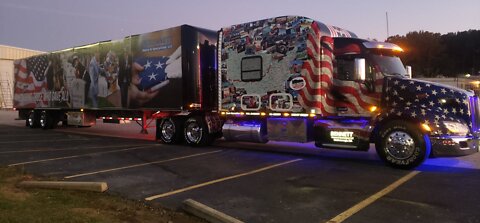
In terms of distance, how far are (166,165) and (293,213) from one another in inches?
188

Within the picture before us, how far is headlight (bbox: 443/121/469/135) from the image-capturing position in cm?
870

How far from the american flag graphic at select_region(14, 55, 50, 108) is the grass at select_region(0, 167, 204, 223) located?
15179 millimetres

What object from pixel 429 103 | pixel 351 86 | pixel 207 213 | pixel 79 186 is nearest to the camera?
pixel 207 213

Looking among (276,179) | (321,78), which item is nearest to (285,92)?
(321,78)

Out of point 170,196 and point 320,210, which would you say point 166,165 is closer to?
point 170,196

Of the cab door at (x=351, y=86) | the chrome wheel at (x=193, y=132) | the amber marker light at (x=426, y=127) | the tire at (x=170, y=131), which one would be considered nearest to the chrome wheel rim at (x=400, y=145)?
the amber marker light at (x=426, y=127)

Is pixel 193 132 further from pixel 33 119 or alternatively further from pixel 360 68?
pixel 33 119

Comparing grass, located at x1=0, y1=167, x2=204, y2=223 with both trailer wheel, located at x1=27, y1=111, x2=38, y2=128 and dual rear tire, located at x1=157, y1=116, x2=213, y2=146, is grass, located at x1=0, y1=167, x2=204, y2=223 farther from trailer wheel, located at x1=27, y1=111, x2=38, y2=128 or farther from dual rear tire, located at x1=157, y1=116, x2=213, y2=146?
trailer wheel, located at x1=27, y1=111, x2=38, y2=128

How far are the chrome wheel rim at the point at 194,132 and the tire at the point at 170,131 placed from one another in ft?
1.20

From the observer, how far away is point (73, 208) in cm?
580

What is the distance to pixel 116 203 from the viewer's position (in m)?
6.26

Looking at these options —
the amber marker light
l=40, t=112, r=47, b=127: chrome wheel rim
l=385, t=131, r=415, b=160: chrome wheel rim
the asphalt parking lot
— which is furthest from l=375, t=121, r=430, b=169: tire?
l=40, t=112, r=47, b=127: chrome wheel rim

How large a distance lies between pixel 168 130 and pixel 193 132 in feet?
3.74

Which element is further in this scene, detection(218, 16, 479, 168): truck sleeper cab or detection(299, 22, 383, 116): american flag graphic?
detection(299, 22, 383, 116): american flag graphic
